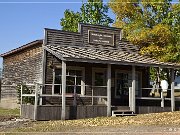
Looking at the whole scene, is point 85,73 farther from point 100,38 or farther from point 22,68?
point 22,68

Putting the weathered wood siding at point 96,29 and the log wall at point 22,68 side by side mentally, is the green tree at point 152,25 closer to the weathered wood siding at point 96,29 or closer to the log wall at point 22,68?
the weathered wood siding at point 96,29

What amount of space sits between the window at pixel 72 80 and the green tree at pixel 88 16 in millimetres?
20822

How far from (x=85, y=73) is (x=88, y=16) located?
2191 centimetres

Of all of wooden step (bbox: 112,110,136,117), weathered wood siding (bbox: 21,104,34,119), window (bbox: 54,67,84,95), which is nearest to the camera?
weathered wood siding (bbox: 21,104,34,119)

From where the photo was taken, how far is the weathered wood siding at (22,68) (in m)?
23.0

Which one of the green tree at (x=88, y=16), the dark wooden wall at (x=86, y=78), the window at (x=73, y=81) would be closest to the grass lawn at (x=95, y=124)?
the dark wooden wall at (x=86, y=78)

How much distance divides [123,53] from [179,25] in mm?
8989

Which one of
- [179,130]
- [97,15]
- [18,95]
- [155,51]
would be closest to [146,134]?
[179,130]

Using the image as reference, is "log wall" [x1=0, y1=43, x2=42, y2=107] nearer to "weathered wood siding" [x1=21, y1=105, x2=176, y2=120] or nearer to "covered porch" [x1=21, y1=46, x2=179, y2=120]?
"covered porch" [x1=21, y1=46, x2=179, y2=120]

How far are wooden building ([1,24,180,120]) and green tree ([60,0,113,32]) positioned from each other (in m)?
17.8

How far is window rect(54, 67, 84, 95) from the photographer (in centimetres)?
2203

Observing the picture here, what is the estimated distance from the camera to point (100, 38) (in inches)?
953

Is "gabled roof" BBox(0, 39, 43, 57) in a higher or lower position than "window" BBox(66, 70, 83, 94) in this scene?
higher

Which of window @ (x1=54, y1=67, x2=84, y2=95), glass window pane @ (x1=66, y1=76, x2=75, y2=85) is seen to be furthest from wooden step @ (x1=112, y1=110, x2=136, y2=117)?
glass window pane @ (x1=66, y1=76, x2=75, y2=85)
